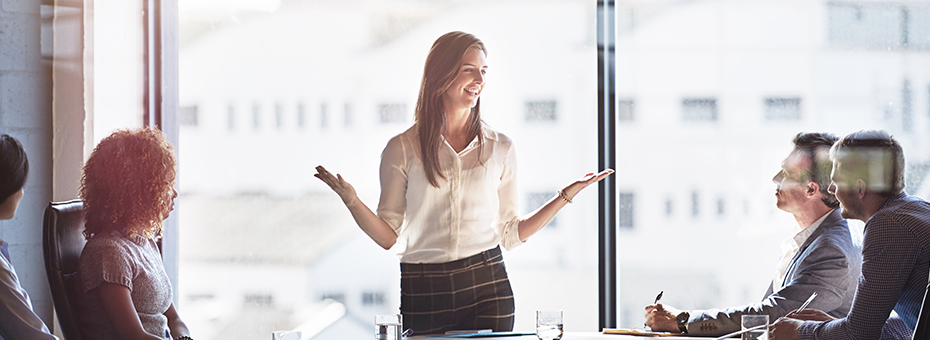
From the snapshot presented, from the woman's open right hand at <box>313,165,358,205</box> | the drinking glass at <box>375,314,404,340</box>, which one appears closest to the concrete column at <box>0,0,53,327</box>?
the woman's open right hand at <box>313,165,358,205</box>

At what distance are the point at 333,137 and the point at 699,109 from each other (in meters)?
1.61

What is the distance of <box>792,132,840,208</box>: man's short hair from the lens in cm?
203

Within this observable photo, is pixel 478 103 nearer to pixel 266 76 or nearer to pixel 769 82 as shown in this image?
pixel 266 76

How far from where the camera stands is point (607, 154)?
9.61 feet

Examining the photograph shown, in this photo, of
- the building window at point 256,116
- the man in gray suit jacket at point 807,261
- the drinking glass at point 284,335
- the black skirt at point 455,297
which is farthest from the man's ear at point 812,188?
the building window at point 256,116

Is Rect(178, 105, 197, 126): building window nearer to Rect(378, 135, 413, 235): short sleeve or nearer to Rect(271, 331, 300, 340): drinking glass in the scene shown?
Rect(378, 135, 413, 235): short sleeve

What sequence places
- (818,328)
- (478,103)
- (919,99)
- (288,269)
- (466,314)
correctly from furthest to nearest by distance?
1. (288,269)
2. (919,99)
3. (478,103)
4. (466,314)
5. (818,328)

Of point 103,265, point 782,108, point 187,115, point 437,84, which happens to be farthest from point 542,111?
point 103,265

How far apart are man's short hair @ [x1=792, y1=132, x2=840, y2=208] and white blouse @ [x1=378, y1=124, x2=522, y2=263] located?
98 centimetres

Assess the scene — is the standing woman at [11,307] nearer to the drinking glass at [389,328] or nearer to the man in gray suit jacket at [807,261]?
the drinking glass at [389,328]

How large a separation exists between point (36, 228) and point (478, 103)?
1729 mm

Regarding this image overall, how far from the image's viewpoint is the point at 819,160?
206 centimetres

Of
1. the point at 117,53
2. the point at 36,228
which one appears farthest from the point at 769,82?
the point at 36,228

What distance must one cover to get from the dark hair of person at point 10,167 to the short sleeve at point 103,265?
0.26 meters
